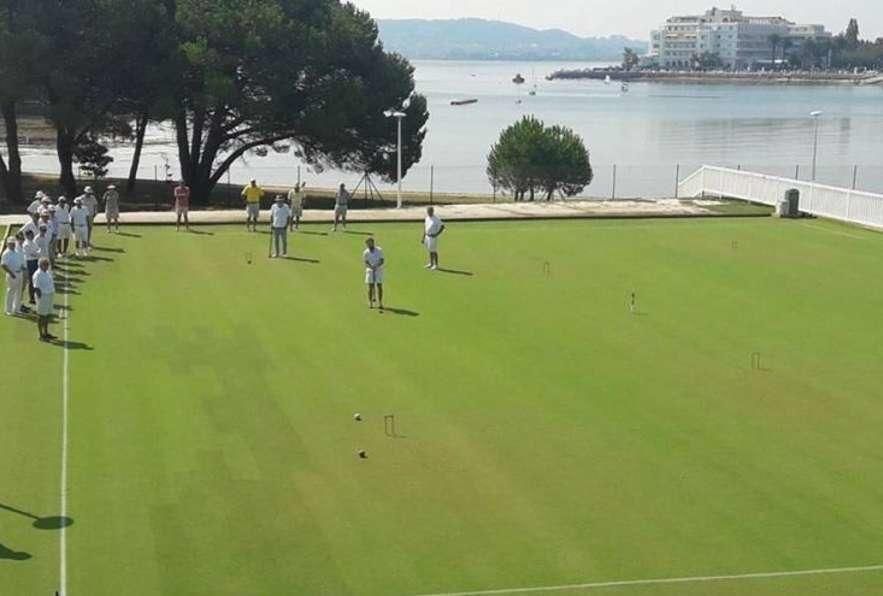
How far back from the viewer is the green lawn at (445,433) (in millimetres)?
12766

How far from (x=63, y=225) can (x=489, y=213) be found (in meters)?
13.8

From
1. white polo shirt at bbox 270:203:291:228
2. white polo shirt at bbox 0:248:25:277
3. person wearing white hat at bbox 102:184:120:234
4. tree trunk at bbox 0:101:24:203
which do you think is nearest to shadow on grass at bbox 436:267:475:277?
white polo shirt at bbox 270:203:291:228

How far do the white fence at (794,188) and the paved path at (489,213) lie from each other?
145 cm

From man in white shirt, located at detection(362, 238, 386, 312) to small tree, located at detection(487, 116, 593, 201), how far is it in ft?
120

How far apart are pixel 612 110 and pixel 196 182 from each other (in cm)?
10833

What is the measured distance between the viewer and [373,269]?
2412 centimetres

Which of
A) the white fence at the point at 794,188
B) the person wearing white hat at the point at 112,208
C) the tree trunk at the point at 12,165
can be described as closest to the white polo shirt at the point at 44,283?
the person wearing white hat at the point at 112,208

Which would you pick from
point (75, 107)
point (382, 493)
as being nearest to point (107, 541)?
point (382, 493)

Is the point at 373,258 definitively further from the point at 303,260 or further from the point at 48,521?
the point at 48,521

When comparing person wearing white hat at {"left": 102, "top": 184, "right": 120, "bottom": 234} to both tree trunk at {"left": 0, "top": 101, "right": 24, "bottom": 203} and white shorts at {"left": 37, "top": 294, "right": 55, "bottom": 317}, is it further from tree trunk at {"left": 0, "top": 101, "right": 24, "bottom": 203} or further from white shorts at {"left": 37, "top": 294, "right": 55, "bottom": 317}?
tree trunk at {"left": 0, "top": 101, "right": 24, "bottom": 203}

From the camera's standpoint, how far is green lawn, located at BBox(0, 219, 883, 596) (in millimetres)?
12766

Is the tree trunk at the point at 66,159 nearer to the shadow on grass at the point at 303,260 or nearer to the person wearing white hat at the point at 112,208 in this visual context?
the person wearing white hat at the point at 112,208

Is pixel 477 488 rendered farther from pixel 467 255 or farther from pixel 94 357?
pixel 467 255

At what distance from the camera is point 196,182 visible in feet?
183
